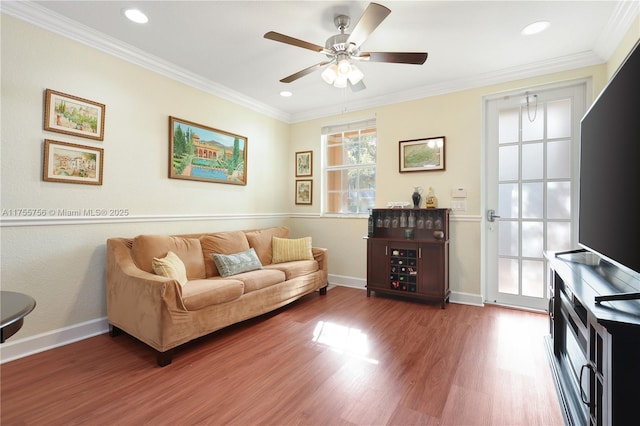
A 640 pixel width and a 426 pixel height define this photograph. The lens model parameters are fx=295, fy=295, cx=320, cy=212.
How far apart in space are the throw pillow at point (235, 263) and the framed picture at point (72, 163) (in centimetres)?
130

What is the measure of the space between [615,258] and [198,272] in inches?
124

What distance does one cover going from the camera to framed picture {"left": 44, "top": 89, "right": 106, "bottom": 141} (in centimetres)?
238

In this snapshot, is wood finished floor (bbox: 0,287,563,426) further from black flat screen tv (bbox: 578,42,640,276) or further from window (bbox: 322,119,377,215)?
window (bbox: 322,119,377,215)

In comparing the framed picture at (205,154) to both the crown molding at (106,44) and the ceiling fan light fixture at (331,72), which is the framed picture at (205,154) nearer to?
the crown molding at (106,44)

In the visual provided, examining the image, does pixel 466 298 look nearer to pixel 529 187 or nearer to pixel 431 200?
pixel 431 200

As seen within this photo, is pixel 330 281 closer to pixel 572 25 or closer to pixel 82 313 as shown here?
pixel 82 313

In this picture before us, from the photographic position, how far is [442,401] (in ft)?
5.76

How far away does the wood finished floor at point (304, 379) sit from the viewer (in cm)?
164

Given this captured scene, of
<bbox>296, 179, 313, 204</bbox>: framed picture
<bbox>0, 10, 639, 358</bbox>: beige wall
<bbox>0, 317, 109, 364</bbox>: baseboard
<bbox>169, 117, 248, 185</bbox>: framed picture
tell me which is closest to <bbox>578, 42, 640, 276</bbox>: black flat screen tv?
<bbox>0, 10, 639, 358</bbox>: beige wall

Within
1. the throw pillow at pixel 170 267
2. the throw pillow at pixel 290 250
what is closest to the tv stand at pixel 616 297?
the throw pillow at pixel 170 267

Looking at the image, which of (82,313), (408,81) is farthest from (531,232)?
(82,313)

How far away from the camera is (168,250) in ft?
9.31

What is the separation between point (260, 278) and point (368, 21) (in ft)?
7.84

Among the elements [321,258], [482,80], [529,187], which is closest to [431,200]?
[529,187]
